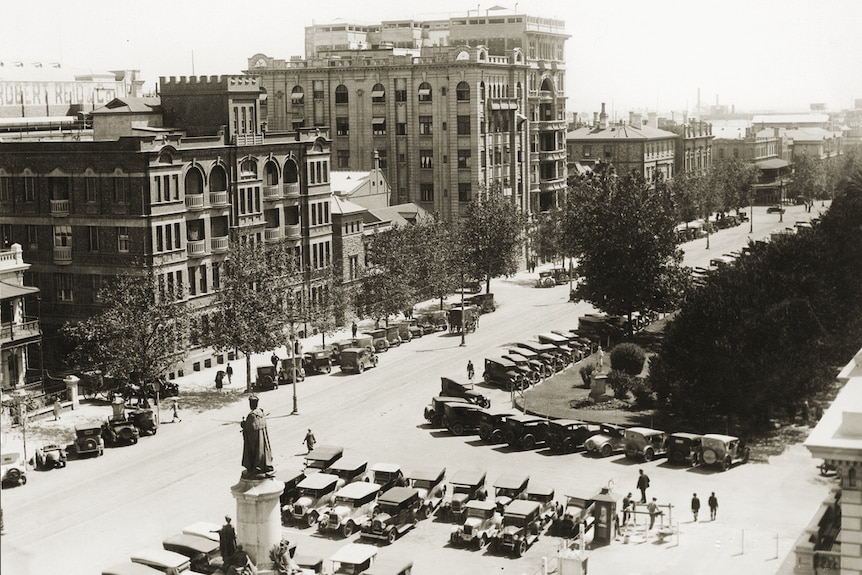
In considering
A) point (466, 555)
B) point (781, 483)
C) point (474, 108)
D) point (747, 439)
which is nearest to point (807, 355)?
point (747, 439)

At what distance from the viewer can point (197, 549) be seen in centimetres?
4291

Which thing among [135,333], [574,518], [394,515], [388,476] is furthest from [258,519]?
[135,333]

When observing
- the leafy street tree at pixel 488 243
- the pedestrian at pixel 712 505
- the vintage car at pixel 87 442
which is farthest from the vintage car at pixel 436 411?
the leafy street tree at pixel 488 243

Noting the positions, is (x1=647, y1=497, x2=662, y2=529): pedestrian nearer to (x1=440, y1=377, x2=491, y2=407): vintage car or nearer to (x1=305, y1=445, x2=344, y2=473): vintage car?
(x1=305, y1=445, x2=344, y2=473): vintage car

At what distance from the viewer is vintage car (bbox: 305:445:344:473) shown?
2192 inches

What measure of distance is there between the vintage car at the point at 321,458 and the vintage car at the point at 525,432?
9.83 metres

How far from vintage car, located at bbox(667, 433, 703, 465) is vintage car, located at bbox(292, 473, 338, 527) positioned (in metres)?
17.1

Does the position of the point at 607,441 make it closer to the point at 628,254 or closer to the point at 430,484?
the point at 430,484

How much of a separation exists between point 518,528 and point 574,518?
8.85ft

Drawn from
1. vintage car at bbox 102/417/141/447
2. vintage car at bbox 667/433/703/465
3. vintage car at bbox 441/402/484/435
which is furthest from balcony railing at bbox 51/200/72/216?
vintage car at bbox 667/433/703/465

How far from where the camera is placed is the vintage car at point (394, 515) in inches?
1869

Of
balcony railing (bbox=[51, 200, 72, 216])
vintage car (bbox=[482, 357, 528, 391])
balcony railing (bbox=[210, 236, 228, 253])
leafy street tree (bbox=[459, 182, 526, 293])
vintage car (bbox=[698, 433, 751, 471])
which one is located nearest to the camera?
vintage car (bbox=[698, 433, 751, 471])

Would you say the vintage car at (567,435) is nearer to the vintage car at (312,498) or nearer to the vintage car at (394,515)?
the vintage car at (394,515)

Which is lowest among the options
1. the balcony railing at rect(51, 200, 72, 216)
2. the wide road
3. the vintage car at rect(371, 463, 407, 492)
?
the wide road
